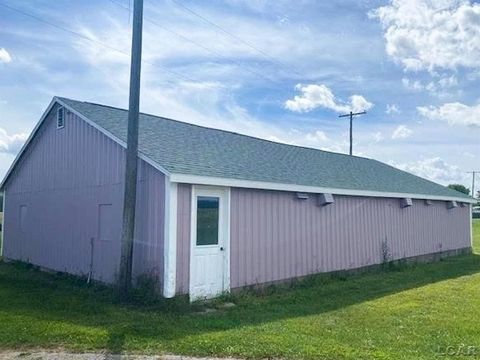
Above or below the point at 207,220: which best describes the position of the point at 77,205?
above

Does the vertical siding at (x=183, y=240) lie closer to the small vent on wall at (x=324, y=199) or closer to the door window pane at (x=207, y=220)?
the door window pane at (x=207, y=220)

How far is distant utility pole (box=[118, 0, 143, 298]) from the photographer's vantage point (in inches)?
348

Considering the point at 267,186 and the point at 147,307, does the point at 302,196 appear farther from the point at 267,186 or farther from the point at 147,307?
the point at 147,307

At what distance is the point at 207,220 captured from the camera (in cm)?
939

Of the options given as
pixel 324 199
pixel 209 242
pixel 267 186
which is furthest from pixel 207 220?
pixel 324 199

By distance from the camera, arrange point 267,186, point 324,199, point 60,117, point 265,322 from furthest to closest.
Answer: point 60,117 → point 324,199 → point 267,186 → point 265,322

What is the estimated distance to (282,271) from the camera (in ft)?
36.2

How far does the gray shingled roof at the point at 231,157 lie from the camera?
32.7 ft

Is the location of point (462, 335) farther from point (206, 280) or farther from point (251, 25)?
point (251, 25)

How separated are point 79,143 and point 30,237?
159 inches

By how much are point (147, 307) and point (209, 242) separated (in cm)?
178

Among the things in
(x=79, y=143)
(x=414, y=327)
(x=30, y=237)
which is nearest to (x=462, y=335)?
(x=414, y=327)

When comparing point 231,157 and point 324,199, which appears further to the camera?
point 324,199

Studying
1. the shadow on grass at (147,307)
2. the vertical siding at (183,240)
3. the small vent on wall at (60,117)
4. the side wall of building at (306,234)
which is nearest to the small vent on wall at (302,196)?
the side wall of building at (306,234)
